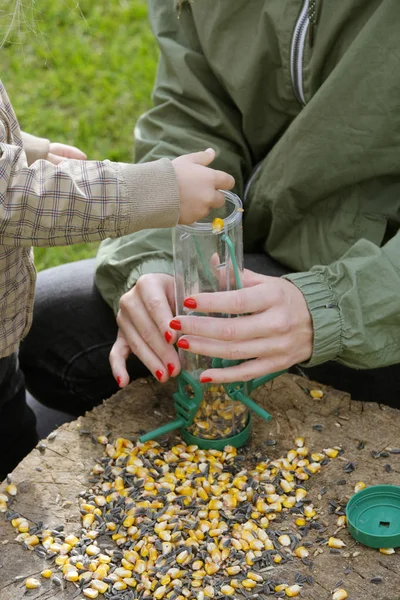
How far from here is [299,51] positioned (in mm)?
1565

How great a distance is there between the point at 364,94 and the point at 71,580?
0.93 metres

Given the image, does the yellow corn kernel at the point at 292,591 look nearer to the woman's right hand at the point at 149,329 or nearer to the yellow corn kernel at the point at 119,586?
the yellow corn kernel at the point at 119,586

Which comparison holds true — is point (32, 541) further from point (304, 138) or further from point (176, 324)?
point (304, 138)

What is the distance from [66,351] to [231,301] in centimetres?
72

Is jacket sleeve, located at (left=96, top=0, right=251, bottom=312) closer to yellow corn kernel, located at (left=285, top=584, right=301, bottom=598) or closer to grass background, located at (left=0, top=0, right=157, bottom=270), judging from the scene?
yellow corn kernel, located at (left=285, top=584, right=301, bottom=598)

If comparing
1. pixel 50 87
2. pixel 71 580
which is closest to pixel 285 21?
pixel 71 580

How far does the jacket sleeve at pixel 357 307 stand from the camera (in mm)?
1396

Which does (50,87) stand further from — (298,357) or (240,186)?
(298,357)

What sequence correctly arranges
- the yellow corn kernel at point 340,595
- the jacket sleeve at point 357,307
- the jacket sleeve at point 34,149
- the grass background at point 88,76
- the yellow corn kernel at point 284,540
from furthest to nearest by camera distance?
1. the grass background at point 88,76
2. the jacket sleeve at point 34,149
3. the jacket sleeve at point 357,307
4. the yellow corn kernel at point 284,540
5. the yellow corn kernel at point 340,595

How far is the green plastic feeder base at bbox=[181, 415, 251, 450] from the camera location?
145cm

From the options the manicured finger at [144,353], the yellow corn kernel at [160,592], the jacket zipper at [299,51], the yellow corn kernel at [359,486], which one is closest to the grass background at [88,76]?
the jacket zipper at [299,51]

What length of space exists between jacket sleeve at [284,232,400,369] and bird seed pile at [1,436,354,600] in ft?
0.54

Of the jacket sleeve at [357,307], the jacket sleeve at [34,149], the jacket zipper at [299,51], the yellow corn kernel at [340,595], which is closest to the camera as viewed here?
the yellow corn kernel at [340,595]

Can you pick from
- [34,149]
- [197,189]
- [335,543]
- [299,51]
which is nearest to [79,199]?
[197,189]
